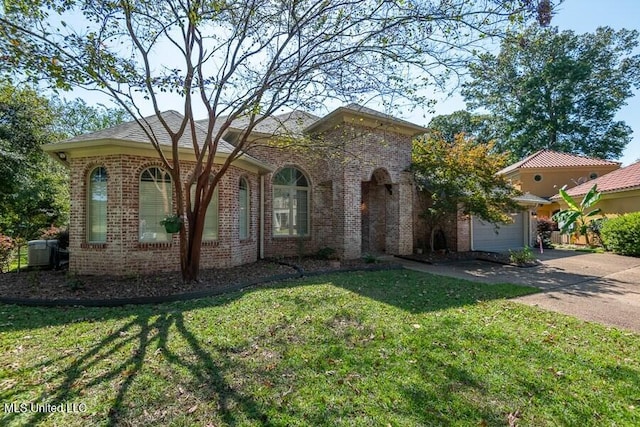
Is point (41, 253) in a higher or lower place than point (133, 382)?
higher

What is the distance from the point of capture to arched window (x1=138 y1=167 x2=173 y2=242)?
26.8ft

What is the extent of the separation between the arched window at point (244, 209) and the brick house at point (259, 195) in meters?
0.03

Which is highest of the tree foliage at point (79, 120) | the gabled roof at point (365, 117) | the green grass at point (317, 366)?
the tree foliage at point (79, 120)

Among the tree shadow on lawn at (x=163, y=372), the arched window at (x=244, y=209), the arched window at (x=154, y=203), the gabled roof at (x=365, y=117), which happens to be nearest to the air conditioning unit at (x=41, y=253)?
the arched window at (x=154, y=203)

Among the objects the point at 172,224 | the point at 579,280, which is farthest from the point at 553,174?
the point at 172,224

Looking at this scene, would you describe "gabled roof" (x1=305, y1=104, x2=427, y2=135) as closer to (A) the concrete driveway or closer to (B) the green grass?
(A) the concrete driveway

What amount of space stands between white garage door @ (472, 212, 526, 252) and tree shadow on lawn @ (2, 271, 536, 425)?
34.9 ft

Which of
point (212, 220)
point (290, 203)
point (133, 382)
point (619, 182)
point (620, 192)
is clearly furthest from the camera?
point (619, 182)

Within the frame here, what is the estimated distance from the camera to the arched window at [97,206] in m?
8.10

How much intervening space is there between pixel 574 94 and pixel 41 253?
1599 inches

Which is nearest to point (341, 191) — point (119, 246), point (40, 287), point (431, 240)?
point (431, 240)

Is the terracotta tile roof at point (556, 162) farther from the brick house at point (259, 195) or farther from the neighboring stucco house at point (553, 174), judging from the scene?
the brick house at point (259, 195)

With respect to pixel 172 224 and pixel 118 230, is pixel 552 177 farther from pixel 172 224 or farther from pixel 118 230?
pixel 118 230

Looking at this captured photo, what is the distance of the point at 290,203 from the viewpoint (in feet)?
39.2
